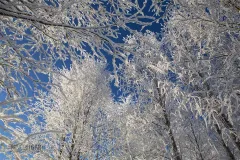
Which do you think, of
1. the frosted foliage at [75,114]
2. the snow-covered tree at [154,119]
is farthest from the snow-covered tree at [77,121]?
the snow-covered tree at [154,119]

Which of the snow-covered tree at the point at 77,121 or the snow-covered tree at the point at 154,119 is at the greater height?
the snow-covered tree at the point at 154,119

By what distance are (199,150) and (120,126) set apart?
2.56 meters

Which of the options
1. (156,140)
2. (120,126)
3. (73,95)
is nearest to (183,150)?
(156,140)

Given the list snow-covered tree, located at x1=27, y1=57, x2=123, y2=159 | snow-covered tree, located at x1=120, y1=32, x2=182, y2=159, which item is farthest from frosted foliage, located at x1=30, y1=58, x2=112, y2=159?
snow-covered tree, located at x1=120, y1=32, x2=182, y2=159

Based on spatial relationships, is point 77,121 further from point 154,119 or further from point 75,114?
point 154,119

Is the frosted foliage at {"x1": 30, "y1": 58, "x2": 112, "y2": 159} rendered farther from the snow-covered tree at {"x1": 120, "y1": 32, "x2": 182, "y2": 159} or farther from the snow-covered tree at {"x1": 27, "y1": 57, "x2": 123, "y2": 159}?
the snow-covered tree at {"x1": 120, "y1": 32, "x2": 182, "y2": 159}

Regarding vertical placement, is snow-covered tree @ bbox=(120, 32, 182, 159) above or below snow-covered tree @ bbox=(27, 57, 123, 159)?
above

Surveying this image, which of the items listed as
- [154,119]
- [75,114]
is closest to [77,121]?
[75,114]

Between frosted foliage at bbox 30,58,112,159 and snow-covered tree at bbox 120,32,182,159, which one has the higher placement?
snow-covered tree at bbox 120,32,182,159

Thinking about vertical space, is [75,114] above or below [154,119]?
below

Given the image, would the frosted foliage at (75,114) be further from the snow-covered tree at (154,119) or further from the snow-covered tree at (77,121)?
the snow-covered tree at (154,119)

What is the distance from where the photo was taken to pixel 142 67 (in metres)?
6.90

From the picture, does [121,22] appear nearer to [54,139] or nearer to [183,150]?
[54,139]

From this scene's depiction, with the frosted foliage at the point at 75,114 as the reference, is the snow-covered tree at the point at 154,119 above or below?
above
